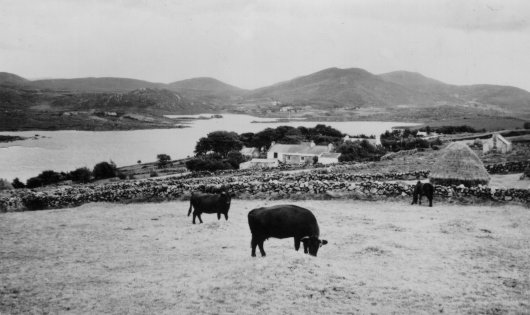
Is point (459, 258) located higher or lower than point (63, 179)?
higher

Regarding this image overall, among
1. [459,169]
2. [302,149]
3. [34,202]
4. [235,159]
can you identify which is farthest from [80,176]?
[459,169]

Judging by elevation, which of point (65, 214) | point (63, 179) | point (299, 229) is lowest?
point (63, 179)

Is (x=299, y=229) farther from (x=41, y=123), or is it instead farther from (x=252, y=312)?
(x=41, y=123)

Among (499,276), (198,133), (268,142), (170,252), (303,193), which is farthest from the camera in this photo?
(198,133)

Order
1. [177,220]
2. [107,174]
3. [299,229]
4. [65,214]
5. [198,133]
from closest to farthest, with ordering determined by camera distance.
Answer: [299,229] < [177,220] < [65,214] < [107,174] < [198,133]

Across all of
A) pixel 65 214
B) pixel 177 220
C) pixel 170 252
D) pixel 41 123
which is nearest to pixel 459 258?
pixel 170 252

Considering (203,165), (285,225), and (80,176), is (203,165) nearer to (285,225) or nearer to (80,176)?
(80,176)
